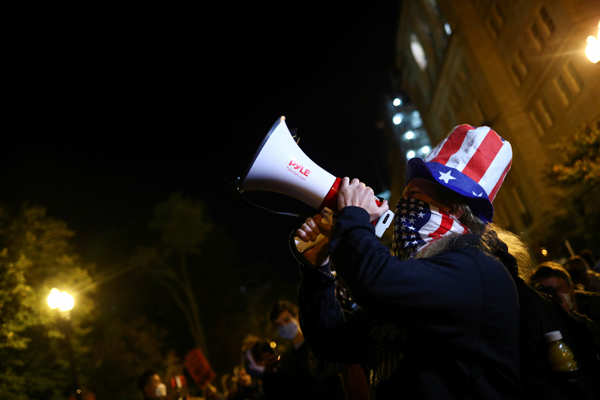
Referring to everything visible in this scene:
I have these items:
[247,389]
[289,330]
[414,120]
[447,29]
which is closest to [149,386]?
[247,389]

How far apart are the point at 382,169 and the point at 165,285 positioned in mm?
51540

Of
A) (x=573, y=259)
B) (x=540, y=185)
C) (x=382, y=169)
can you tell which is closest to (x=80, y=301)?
(x=573, y=259)

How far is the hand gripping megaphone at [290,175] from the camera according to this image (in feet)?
6.31

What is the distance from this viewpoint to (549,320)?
168 cm

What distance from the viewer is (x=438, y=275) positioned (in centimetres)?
148

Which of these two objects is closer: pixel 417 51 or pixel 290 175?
pixel 290 175

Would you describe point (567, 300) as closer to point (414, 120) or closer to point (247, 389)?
point (247, 389)

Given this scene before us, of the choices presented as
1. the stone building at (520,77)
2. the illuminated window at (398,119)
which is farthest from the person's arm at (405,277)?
the illuminated window at (398,119)

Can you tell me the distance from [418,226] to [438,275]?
420 millimetres

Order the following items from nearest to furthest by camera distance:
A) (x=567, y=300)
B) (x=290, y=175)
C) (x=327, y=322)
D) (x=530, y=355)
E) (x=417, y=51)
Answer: (x=530, y=355), (x=290, y=175), (x=327, y=322), (x=567, y=300), (x=417, y=51)

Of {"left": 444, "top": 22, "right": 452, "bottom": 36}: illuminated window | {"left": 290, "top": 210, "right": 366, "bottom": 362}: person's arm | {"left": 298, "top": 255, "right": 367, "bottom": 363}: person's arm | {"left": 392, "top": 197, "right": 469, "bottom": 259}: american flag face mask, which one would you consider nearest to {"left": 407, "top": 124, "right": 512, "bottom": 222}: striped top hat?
{"left": 392, "top": 197, "right": 469, "bottom": 259}: american flag face mask

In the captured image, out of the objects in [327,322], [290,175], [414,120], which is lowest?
[327,322]

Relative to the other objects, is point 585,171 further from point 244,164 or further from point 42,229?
point 42,229

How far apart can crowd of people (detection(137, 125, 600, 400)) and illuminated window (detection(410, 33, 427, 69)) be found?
37380mm
